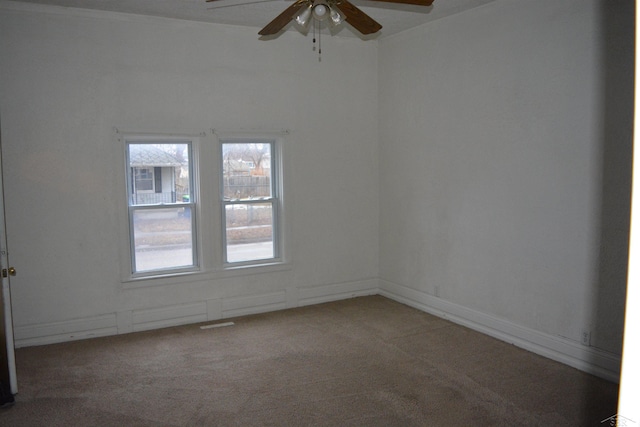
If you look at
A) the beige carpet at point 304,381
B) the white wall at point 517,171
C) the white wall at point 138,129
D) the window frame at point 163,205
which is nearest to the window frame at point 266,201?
the white wall at point 138,129

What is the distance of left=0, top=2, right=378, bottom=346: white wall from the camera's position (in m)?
4.38

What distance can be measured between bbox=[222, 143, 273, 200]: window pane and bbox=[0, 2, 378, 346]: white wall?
235 millimetres

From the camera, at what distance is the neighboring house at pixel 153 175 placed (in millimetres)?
4891

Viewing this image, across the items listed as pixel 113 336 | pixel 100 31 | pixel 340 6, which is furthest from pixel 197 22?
pixel 113 336

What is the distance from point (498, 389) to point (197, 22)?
4.23 m

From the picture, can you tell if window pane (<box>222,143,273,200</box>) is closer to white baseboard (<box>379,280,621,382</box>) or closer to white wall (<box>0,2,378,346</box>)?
white wall (<box>0,2,378,346</box>)

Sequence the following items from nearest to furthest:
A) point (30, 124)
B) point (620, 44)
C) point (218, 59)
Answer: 1. point (620, 44)
2. point (30, 124)
3. point (218, 59)

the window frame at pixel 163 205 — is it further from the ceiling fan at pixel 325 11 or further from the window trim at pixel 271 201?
the ceiling fan at pixel 325 11

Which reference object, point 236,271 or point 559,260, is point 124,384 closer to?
point 236,271

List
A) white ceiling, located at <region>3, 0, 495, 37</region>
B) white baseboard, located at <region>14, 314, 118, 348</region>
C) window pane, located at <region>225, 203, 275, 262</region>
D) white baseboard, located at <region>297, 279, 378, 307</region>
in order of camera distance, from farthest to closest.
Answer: white baseboard, located at <region>297, 279, 378, 307</region>
window pane, located at <region>225, 203, 275, 262</region>
white baseboard, located at <region>14, 314, 118, 348</region>
white ceiling, located at <region>3, 0, 495, 37</region>

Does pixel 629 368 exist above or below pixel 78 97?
below

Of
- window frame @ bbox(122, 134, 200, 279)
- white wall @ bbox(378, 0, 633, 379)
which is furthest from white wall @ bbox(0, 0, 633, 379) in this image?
window frame @ bbox(122, 134, 200, 279)

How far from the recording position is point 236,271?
532cm

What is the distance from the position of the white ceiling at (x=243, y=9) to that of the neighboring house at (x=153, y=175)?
127 cm
